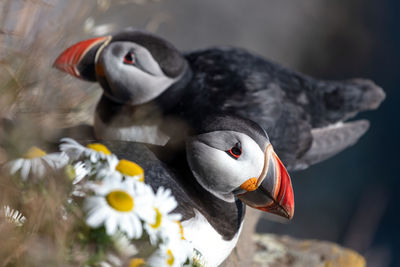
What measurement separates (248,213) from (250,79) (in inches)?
14.0

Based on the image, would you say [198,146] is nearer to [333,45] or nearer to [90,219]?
[90,219]

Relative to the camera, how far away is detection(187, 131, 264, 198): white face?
2.56 feet

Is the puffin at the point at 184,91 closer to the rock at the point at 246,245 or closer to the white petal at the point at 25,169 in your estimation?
the rock at the point at 246,245

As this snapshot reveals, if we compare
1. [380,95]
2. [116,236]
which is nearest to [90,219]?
[116,236]

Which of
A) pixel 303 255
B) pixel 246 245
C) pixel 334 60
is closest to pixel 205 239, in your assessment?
pixel 246 245

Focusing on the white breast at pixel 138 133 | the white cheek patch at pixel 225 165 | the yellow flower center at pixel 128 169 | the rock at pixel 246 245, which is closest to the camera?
the yellow flower center at pixel 128 169

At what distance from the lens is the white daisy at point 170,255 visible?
518mm

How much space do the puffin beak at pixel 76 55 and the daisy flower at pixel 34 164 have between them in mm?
523

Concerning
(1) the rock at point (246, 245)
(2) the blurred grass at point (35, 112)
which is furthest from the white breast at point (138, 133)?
(1) the rock at point (246, 245)

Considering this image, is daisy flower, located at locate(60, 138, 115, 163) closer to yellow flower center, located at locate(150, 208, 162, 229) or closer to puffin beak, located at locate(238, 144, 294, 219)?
yellow flower center, located at locate(150, 208, 162, 229)

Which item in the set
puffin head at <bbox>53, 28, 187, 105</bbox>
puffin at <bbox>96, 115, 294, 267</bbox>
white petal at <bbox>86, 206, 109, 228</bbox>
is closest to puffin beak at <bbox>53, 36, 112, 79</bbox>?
puffin head at <bbox>53, 28, 187, 105</bbox>

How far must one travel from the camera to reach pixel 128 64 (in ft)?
3.66

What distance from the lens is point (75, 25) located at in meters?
1.00

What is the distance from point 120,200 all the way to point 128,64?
64cm
